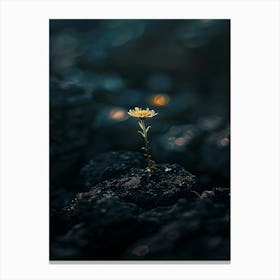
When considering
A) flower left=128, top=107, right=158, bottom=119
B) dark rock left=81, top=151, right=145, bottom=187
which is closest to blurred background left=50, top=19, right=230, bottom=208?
dark rock left=81, top=151, right=145, bottom=187

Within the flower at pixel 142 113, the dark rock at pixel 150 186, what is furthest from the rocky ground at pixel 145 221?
the flower at pixel 142 113

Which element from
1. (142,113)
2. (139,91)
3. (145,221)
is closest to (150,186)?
(145,221)

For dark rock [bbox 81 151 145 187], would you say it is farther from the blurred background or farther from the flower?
the flower

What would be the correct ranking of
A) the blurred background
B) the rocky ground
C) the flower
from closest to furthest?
the rocky ground → the flower → the blurred background
